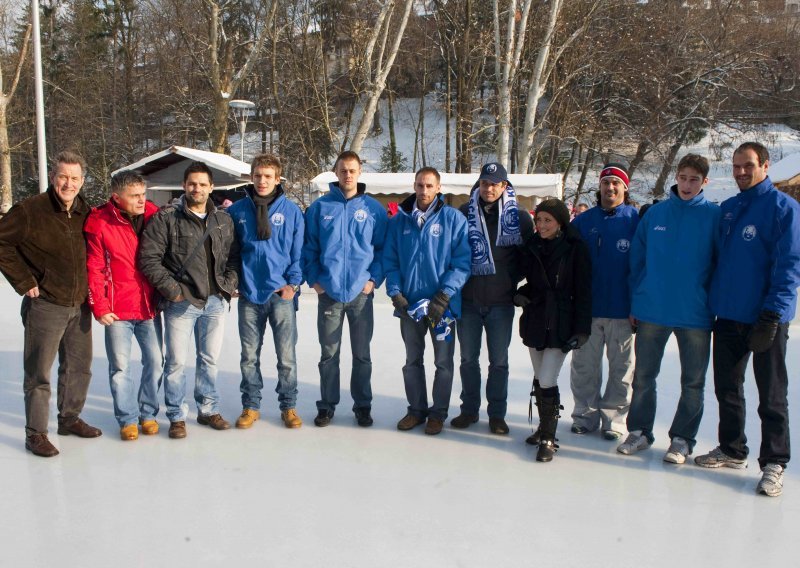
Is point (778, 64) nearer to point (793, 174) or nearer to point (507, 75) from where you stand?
point (793, 174)

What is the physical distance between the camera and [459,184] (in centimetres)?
1392

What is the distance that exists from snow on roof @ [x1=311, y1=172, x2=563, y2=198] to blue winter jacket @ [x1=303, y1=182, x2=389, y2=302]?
9918mm

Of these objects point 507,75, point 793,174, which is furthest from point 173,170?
point 793,174

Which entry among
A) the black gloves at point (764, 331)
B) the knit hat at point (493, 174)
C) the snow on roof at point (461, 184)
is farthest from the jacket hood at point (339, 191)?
the snow on roof at point (461, 184)

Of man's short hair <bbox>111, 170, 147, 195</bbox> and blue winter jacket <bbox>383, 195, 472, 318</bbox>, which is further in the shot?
blue winter jacket <bbox>383, 195, 472, 318</bbox>

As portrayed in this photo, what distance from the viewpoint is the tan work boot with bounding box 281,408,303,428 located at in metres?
3.58

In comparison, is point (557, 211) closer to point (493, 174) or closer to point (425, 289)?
point (493, 174)

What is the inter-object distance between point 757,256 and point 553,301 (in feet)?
2.91

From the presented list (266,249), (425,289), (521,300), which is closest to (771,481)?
(521,300)

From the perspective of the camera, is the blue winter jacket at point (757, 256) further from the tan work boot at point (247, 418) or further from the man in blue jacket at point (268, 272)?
the tan work boot at point (247, 418)

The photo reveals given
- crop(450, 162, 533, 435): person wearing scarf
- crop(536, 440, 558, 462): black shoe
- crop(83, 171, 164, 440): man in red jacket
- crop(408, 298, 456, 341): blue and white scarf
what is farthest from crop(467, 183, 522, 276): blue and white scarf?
crop(83, 171, 164, 440): man in red jacket

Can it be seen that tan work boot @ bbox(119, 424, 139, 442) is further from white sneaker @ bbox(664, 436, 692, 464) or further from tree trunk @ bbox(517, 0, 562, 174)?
tree trunk @ bbox(517, 0, 562, 174)

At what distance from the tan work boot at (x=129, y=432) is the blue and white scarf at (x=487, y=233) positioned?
75.2 inches

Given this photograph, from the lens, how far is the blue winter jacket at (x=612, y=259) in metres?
3.32
